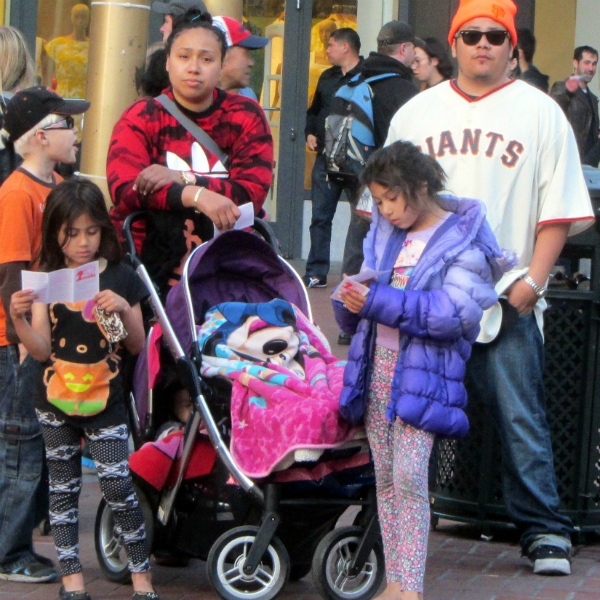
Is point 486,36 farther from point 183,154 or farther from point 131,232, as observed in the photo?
point 131,232

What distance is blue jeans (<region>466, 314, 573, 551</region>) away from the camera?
521cm

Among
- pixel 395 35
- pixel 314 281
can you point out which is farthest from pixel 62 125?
pixel 314 281

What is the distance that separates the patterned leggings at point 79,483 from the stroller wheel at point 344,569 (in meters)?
0.63

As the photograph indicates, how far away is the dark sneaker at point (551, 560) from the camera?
204 inches

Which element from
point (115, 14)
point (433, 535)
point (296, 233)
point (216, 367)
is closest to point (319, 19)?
point (296, 233)

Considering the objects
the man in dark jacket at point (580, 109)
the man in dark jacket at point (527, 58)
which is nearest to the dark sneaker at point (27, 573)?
the man in dark jacket at point (527, 58)

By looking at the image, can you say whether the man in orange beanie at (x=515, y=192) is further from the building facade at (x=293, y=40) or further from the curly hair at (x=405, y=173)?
the building facade at (x=293, y=40)

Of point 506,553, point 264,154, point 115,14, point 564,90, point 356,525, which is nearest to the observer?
point 356,525

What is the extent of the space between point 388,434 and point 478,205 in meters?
0.84

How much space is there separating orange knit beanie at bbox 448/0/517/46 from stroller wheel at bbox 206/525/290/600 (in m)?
2.12

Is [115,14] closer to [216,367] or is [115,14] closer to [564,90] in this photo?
[216,367]

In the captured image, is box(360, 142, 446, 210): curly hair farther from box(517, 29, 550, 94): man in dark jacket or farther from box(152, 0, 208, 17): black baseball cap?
box(517, 29, 550, 94): man in dark jacket

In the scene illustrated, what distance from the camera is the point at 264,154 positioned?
17.3ft

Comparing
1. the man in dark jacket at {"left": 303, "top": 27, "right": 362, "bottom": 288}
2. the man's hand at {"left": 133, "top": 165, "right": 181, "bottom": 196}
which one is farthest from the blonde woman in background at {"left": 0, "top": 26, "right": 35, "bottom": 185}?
the man in dark jacket at {"left": 303, "top": 27, "right": 362, "bottom": 288}
